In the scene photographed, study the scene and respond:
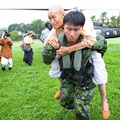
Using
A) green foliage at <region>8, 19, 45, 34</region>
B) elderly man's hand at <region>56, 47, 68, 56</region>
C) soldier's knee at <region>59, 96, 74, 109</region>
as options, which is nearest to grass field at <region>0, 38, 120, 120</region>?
soldier's knee at <region>59, 96, 74, 109</region>

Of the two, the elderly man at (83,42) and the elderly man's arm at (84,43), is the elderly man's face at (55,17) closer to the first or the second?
the elderly man at (83,42)

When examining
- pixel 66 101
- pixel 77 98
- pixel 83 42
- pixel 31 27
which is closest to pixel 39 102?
pixel 66 101

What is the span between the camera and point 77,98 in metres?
2.42

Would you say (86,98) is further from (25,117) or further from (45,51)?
(25,117)

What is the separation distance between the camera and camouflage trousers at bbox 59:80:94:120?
7.75 ft

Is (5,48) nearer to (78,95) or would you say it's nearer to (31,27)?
(78,95)

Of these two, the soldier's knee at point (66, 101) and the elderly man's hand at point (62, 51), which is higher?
the elderly man's hand at point (62, 51)

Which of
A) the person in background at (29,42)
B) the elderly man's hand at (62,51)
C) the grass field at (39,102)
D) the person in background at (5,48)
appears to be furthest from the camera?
the person in background at (29,42)

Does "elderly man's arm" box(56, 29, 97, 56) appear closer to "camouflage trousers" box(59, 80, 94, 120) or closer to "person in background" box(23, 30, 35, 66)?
"camouflage trousers" box(59, 80, 94, 120)

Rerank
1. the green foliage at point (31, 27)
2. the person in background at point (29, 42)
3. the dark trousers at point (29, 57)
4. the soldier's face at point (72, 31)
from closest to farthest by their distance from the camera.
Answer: the soldier's face at point (72, 31), the person in background at point (29, 42), the dark trousers at point (29, 57), the green foliage at point (31, 27)

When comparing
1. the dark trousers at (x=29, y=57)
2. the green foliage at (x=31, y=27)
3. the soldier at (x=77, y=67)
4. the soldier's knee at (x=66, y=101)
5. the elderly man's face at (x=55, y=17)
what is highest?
the green foliage at (x=31, y=27)

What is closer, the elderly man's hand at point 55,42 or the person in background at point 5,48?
the elderly man's hand at point 55,42

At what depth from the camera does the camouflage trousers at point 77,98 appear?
93.0 inches

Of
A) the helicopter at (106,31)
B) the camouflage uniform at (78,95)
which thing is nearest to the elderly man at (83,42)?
the camouflage uniform at (78,95)
